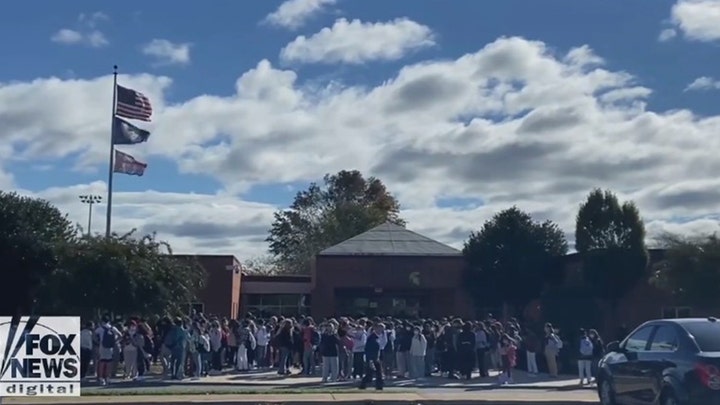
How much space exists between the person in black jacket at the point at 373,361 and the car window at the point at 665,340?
30.5 ft

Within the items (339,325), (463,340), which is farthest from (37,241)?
(463,340)

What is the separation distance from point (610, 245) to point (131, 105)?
74.7 ft

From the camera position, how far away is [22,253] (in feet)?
124

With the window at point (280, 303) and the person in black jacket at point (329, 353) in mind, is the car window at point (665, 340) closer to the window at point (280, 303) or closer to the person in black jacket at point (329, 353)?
the person in black jacket at point (329, 353)

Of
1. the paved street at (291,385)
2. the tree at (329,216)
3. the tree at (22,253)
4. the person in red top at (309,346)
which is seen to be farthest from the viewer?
the tree at (329,216)

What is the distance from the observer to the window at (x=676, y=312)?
43603 millimetres

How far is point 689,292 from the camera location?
40719 millimetres

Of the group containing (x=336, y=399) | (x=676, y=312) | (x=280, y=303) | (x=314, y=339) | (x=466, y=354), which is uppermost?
(x=280, y=303)

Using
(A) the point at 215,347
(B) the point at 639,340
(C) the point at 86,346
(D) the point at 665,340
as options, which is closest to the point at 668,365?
(D) the point at 665,340

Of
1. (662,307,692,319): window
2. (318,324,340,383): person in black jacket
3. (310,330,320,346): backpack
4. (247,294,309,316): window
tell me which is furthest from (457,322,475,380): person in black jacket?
(247,294,309,316): window

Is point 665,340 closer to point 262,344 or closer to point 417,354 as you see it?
point 417,354

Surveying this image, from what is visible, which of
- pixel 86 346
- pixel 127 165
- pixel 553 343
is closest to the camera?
pixel 86 346

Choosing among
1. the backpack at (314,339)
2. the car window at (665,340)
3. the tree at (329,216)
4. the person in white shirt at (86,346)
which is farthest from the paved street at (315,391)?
the tree at (329,216)

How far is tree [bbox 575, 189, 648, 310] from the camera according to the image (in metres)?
47.7
